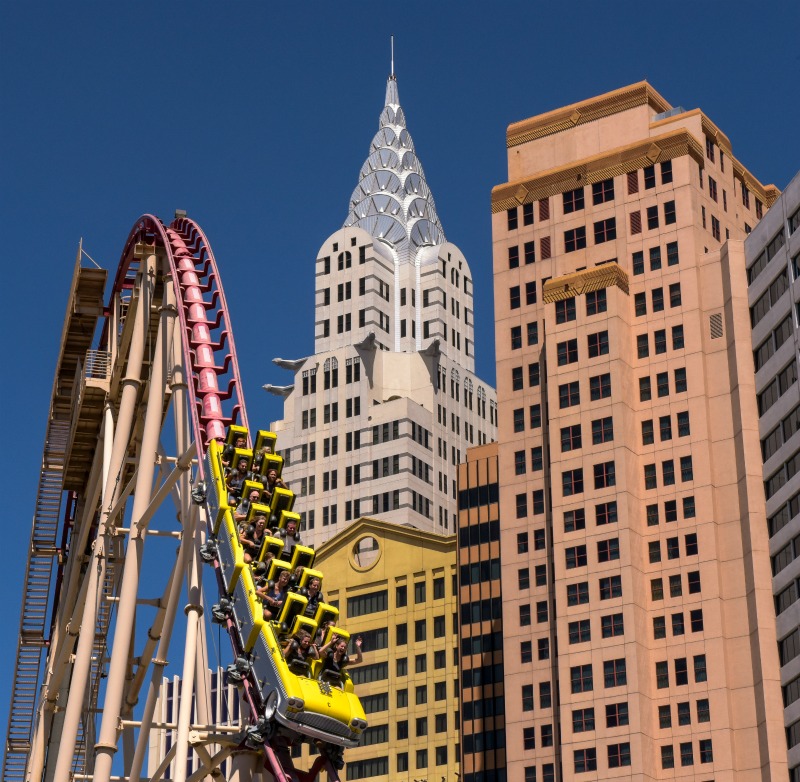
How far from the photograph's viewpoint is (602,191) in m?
130

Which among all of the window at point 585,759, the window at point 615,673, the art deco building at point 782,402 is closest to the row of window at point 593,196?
the art deco building at point 782,402

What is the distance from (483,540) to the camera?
134 meters

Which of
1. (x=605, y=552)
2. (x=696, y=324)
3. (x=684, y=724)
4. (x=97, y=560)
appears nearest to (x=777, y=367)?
(x=696, y=324)

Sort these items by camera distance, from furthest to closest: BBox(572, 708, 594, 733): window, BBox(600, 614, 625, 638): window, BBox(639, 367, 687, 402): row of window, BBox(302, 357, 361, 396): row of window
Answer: BBox(302, 357, 361, 396): row of window
BBox(639, 367, 687, 402): row of window
BBox(600, 614, 625, 638): window
BBox(572, 708, 594, 733): window

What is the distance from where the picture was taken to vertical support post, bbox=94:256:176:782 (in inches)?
1940

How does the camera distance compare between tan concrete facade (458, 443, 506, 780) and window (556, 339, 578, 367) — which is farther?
tan concrete facade (458, 443, 506, 780)

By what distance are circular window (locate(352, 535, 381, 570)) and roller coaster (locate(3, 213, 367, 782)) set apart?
69.9 metres

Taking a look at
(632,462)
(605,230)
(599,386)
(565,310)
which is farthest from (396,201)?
(632,462)

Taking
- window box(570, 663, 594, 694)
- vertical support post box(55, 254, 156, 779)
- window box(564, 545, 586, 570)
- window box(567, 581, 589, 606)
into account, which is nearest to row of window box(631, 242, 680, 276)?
window box(564, 545, 586, 570)

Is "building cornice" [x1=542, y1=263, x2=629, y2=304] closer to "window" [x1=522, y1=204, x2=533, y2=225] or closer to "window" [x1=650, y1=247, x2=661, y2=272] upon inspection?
"window" [x1=650, y1=247, x2=661, y2=272]

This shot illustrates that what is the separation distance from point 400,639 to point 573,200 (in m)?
36.9

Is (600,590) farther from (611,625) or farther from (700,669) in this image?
(700,669)

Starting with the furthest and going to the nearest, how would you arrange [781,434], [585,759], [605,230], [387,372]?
[387,372]
[605,230]
[781,434]
[585,759]

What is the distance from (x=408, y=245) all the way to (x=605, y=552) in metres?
67.1
